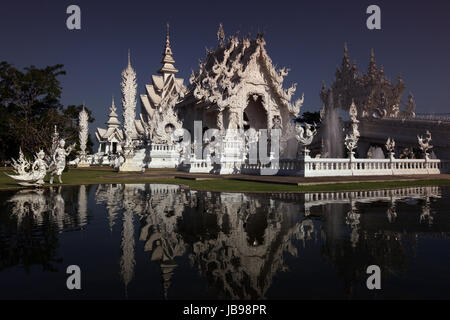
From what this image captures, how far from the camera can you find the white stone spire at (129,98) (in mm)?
49528

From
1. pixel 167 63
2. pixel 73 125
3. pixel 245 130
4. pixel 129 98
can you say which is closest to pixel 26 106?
pixel 73 125

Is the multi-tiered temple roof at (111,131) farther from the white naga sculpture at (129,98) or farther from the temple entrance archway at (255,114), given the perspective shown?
the temple entrance archway at (255,114)

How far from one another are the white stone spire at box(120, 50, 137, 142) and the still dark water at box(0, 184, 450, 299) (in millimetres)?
43148

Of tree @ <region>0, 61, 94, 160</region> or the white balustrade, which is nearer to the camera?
the white balustrade

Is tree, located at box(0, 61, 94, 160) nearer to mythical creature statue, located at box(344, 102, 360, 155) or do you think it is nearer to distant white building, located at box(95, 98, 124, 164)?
distant white building, located at box(95, 98, 124, 164)

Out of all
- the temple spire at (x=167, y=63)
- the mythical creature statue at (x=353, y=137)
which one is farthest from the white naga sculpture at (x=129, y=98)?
the mythical creature statue at (x=353, y=137)

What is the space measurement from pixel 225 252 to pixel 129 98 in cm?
4927

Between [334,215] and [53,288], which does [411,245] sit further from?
[53,288]

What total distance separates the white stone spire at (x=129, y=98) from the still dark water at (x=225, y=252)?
43148mm

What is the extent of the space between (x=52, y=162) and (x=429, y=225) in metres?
16.3

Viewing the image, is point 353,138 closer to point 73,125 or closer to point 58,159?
point 58,159

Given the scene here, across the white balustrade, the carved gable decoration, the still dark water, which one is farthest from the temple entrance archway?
the still dark water

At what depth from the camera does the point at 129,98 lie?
5019 cm

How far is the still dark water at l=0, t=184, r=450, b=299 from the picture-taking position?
3.26 meters
